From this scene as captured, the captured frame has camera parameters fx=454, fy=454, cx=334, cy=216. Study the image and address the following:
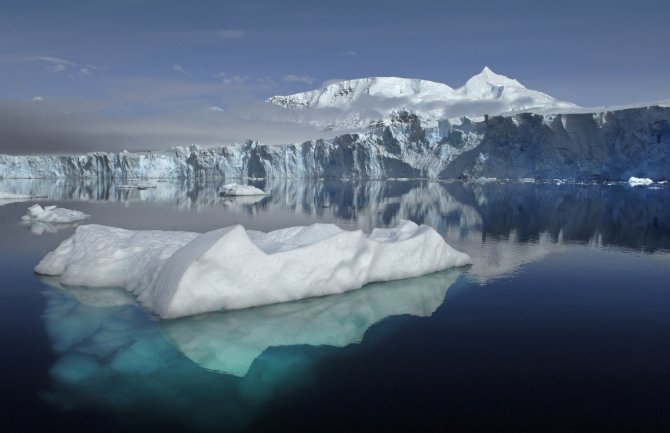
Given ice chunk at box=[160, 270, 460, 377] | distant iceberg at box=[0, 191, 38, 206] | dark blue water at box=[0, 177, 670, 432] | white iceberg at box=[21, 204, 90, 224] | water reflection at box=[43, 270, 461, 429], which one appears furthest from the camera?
distant iceberg at box=[0, 191, 38, 206]

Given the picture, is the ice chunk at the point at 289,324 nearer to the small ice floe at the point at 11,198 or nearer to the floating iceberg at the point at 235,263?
the floating iceberg at the point at 235,263

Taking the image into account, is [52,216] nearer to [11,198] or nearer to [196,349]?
[196,349]

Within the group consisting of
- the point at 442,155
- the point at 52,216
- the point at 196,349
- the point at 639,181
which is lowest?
the point at 196,349

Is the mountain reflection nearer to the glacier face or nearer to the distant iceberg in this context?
the glacier face

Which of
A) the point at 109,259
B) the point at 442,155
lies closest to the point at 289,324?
the point at 109,259

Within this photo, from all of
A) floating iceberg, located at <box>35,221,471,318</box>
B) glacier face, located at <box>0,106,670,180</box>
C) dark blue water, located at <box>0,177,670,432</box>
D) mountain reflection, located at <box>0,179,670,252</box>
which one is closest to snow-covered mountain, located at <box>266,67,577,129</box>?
glacier face, located at <box>0,106,670,180</box>

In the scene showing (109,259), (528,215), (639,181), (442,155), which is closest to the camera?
(109,259)
